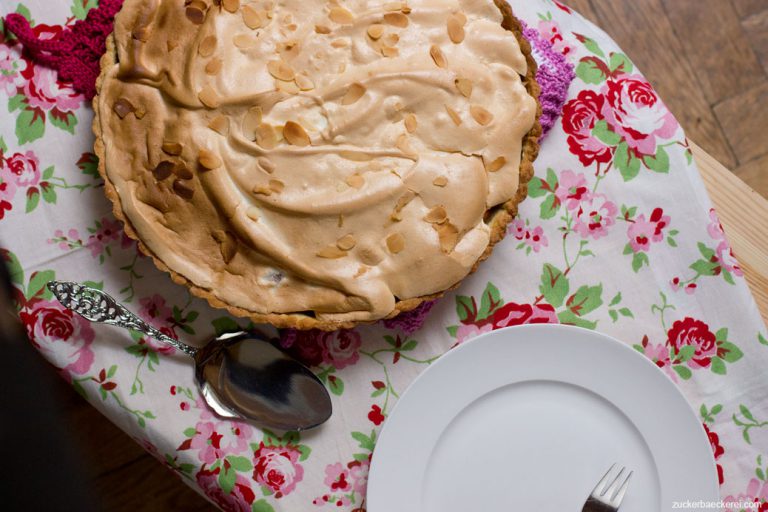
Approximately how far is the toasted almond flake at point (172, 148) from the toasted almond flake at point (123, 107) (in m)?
0.08

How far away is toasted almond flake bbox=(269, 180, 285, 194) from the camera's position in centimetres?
111

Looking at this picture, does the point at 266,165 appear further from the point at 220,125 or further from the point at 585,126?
the point at 585,126

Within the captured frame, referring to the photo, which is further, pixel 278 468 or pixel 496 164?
pixel 278 468

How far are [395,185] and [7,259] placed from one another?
71 cm

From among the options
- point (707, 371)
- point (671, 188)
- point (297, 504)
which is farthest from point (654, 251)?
point (297, 504)

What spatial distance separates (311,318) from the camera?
1.16 m

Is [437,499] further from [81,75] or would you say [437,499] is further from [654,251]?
[81,75]

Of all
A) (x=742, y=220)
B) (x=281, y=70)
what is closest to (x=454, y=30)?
(x=281, y=70)

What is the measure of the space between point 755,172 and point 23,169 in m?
1.60

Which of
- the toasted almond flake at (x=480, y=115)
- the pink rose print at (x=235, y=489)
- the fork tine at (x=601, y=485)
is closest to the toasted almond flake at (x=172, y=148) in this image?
the toasted almond flake at (x=480, y=115)

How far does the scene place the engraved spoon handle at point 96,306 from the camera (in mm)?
1236

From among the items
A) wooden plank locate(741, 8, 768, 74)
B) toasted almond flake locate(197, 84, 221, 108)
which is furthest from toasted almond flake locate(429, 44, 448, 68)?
wooden plank locate(741, 8, 768, 74)

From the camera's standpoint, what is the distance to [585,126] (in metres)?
1.34

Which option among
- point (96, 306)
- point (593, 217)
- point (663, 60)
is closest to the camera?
point (96, 306)
